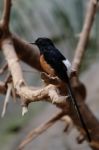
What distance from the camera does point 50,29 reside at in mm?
2609

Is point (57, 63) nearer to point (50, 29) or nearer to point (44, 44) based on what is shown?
point (44, 44)

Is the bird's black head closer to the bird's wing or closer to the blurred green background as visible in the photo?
the bird's wing

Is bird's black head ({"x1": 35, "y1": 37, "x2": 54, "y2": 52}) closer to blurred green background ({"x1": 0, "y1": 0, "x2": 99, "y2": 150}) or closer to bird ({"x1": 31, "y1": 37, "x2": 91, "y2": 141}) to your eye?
bird ({"x1": 31, "y1": 37, "x2": 91, "y2": 141})

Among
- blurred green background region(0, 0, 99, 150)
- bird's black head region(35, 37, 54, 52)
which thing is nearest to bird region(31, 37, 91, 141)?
bird's black head region(35, 37, 54, 52)

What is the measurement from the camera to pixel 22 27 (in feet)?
6.33

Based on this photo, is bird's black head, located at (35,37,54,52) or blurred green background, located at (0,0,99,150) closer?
bird's black head, located at (35,37,54,52)

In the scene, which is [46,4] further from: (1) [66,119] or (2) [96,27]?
(1) [66,119]

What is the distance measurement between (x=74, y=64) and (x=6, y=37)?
0.18 meters

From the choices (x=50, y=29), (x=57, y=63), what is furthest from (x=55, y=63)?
(x=50, y=29)

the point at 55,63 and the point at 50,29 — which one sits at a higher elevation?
the point at 55,63

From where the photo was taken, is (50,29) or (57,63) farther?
(50,29)

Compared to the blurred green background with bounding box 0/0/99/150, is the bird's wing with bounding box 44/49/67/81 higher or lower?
higher

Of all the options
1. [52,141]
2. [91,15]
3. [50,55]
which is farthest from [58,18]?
[50,55]

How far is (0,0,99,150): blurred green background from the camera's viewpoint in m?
2.14
